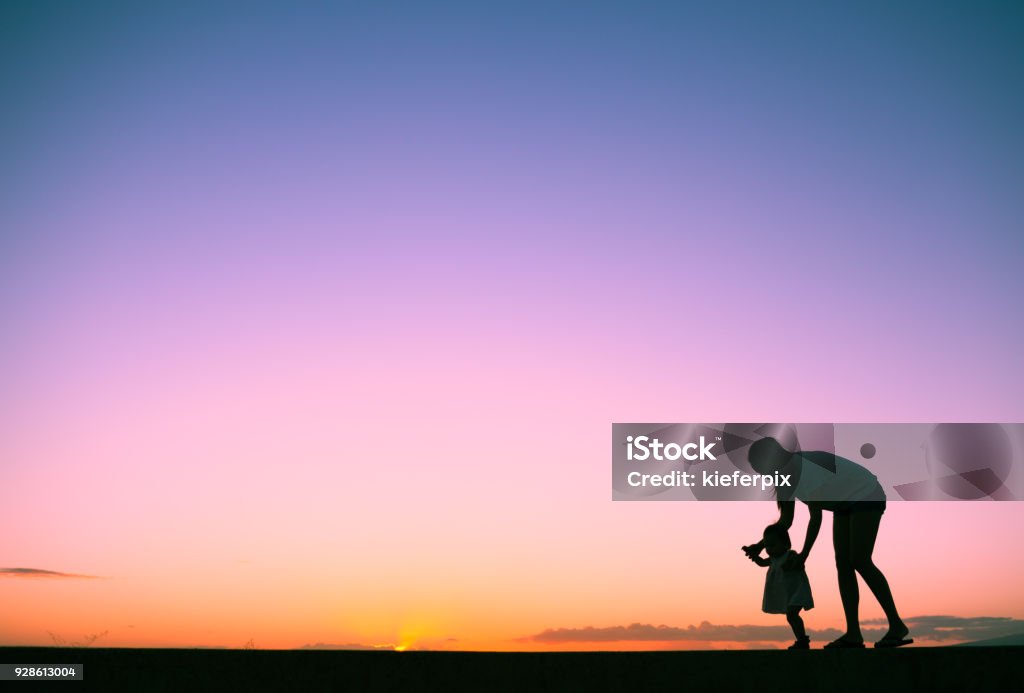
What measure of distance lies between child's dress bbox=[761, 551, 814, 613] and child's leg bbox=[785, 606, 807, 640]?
0.14 feet

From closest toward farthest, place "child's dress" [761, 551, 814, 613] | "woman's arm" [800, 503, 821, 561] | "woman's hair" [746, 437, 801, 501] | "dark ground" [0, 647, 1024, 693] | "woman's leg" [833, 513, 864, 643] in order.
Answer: "dark ground" [0, 647, 1024, 693], "woman's leg" [833, 513, 864, 643], "woman's hair" [746, 437, 801, 501], "woman's arm" [800, 503, 821, 561], "child's dress" [761, 551, 814, 613]

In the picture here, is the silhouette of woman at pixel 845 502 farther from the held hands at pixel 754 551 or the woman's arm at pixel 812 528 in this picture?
the held hands at pixel 754 551

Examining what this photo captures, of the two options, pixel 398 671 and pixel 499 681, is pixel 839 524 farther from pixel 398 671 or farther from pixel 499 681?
pixel 398 671

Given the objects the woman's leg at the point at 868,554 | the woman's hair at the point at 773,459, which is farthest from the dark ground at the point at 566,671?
the woman's hair at the point at 773,459

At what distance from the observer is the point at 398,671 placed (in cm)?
580

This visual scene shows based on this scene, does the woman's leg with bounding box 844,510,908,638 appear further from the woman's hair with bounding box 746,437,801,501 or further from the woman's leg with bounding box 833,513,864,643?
the woman's hair with bounding box 746,437,801,501

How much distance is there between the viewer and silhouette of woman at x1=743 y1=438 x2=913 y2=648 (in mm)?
7570

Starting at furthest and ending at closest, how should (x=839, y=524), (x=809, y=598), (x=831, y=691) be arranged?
(x=809, y=598) < (x=839, y=524) < (x=831, y=691)

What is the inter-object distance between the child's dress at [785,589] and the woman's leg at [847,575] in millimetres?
735

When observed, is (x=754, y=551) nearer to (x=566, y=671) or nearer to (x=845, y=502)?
(x=845, y=502)

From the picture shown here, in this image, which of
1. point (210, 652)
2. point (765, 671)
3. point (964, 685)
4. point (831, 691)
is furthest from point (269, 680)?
point (964, 685)

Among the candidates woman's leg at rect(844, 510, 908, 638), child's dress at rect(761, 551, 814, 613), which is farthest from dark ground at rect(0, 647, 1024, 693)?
child's dress at rect(761, 551, 814, 613)

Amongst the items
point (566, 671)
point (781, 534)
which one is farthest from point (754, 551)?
→ point (566, 671)

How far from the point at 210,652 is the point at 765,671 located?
135 inches
